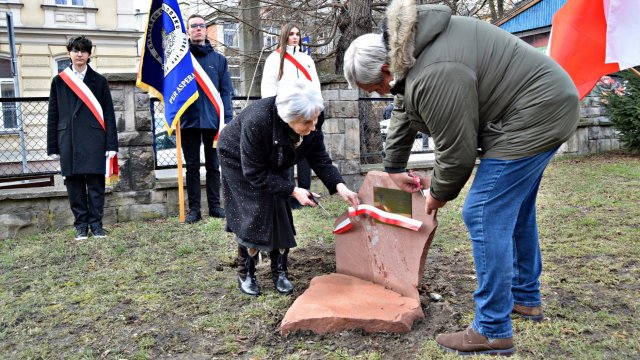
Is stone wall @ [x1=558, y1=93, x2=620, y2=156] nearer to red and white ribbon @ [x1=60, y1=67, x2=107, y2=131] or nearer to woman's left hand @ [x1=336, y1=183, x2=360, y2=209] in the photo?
woman's left hand @ [x1=336, y1=183, x2=360, y2=209]

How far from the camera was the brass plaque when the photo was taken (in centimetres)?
328

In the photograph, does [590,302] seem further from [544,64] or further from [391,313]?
[544,64]

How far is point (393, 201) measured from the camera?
11.0 feet

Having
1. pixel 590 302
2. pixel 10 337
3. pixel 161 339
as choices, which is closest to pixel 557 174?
pixel 590 302

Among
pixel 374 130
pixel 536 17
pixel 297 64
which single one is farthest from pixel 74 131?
pixel 536 17

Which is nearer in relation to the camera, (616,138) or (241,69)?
(616,138)

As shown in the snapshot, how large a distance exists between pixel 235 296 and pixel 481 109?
2.09 meters

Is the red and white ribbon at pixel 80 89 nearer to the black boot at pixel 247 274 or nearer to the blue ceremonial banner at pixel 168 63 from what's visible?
the blue ceremonial banner at pixel 168 63

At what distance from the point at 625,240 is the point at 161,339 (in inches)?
146

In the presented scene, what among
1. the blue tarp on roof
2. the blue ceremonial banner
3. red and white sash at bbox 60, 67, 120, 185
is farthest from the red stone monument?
the blue tarp on roof

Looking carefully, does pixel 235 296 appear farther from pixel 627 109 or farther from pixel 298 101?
pixel 627 109

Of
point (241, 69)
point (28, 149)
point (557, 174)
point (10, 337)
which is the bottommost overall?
point (10, 337)

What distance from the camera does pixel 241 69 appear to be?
527 inches

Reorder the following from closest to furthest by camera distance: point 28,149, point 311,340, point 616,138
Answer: point 311,340, point 28,149, point 616,138
